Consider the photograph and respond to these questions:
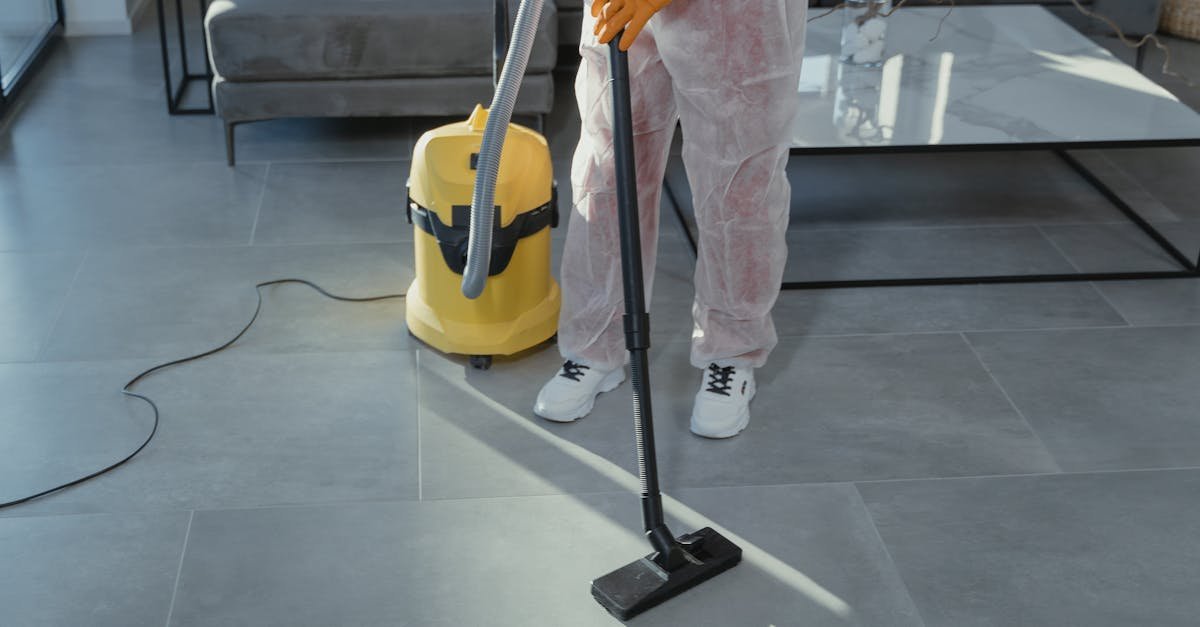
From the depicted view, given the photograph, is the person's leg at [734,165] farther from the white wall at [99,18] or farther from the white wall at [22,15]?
the white wall at [99,18]

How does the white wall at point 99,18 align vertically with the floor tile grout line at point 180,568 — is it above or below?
above

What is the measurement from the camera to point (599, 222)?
1.88 metres

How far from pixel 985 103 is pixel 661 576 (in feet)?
4.64

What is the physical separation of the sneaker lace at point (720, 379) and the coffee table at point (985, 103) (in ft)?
1.49

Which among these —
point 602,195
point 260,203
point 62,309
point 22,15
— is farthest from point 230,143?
point 602,195

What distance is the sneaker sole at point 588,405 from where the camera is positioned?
196 centimetres

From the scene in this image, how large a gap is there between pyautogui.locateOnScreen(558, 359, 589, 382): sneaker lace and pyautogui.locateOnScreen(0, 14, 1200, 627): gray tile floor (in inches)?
2.5

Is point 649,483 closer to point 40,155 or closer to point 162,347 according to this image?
point 162,347

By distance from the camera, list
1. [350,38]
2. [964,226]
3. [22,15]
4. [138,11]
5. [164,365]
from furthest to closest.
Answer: [138,11], [22,15], [350,38], [964,226], [164,365]

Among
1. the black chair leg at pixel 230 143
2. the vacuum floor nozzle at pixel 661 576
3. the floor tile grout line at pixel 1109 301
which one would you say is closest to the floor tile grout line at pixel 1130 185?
the floor tile grout line at pixel 1109 301

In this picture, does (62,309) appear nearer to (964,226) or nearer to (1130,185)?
(964,226)

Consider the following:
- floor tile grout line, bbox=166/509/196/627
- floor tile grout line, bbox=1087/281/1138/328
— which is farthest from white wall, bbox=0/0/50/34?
floor tile grout line, bbox=1087/281/1138/328

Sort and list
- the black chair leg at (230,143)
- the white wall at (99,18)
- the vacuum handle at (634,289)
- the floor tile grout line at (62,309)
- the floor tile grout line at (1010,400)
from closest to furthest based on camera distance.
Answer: the vacuum handle at (634,289)
the floor tile grout line at (1010,400)
the floor tile grout line at (62,309)
the black chair leg at (230,143)
the white wall at (99,18)

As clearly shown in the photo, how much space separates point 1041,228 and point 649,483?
147cm
